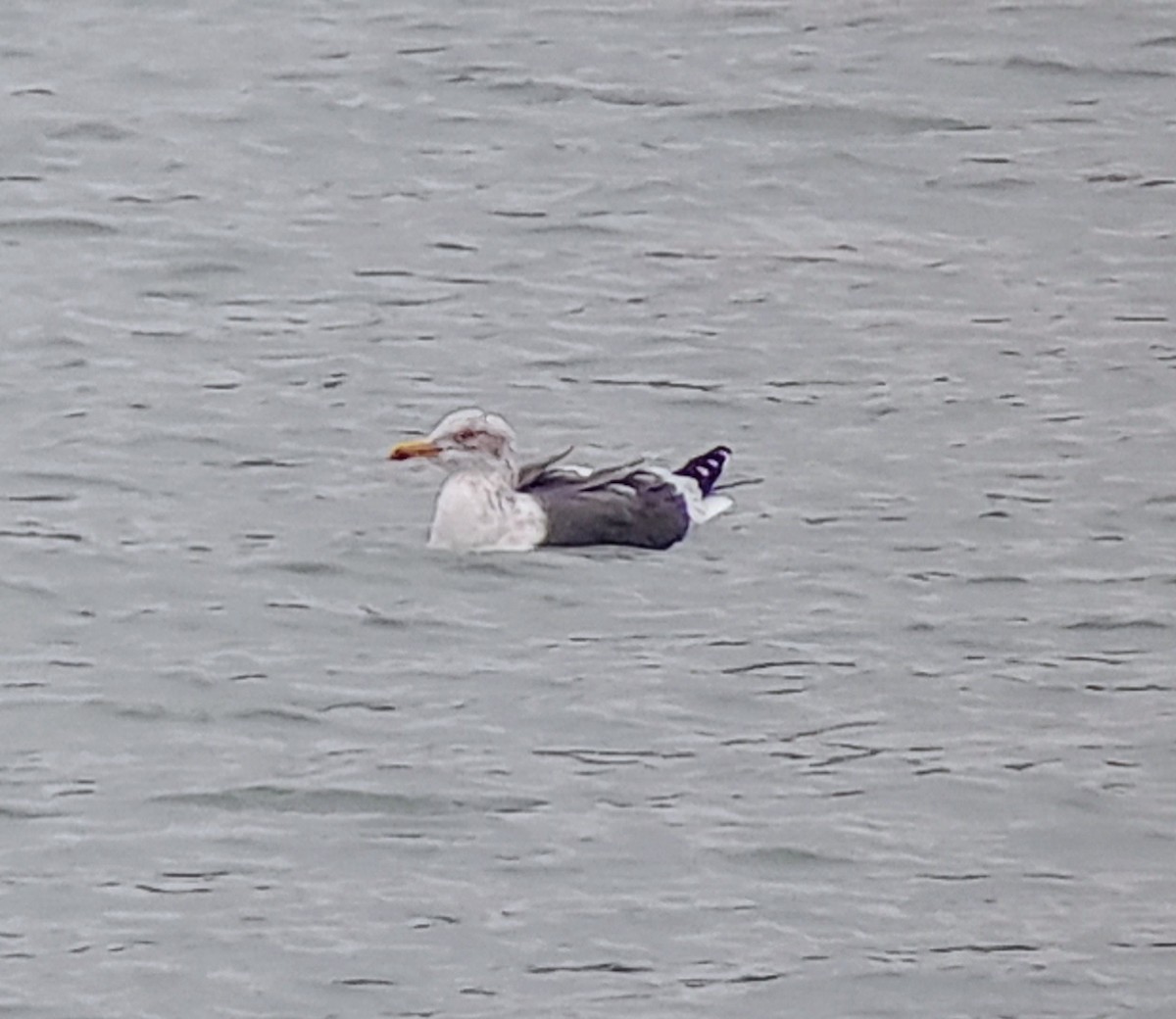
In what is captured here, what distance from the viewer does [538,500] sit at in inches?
531

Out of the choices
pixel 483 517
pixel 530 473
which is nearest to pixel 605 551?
pixel 530 473

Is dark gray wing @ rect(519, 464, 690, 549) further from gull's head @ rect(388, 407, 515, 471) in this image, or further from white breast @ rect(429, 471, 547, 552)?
gull's head @ rect(388, 407, 515, 471)

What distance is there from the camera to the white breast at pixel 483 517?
43.5 feet

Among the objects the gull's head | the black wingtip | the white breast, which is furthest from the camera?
the black wingtip

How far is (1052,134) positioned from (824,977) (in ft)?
29.4

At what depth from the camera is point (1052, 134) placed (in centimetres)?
1845

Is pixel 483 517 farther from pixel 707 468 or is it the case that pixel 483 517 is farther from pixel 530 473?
pixel 707 468

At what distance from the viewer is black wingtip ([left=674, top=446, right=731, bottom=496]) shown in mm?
13555

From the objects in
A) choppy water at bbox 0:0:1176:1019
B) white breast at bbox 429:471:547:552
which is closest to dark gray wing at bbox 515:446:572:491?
white breast at bbox 429:471:547:552

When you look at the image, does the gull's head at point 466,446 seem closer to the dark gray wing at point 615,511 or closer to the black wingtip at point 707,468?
the dark gray wing at point 615,511

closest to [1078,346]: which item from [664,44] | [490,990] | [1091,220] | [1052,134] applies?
[1091,220]

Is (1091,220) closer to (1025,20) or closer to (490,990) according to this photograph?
(1025,20)

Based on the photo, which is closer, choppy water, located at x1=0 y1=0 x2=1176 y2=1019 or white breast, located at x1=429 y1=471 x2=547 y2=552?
choppy water, located at x1=0 y1=0 x2=1176 y2=1019

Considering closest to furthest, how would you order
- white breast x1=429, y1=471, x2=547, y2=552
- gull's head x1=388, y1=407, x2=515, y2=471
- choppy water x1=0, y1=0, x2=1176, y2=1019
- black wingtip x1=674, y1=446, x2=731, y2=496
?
choppy water x1=0, y1=0, x2=1176, y2=1019
white breast x1=429, y1=471, x2=547, y2=552
gull's head x1=388, y1=407, x2=515, y2=471
black wingtip x1=674, y1=446, x2=731, y2=496
